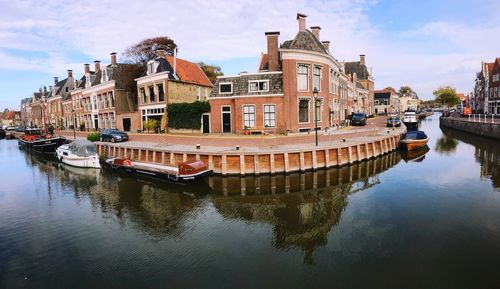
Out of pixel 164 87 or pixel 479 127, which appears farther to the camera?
pixel 479 127

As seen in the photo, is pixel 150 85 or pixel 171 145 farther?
pixel 150 85

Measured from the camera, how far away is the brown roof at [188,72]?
46.0m

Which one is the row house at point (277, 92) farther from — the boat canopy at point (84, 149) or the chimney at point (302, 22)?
the boat canopy at point (84, 149)

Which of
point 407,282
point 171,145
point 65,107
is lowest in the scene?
point 407,282

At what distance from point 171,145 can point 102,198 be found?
11.2m

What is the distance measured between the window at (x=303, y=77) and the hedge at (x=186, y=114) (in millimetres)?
Answer: 11576

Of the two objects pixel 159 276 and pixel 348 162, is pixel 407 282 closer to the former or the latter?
pixel 159 276

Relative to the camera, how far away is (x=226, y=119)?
3819 cm

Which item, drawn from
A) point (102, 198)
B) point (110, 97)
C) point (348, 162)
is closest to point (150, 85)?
point (110, 97)

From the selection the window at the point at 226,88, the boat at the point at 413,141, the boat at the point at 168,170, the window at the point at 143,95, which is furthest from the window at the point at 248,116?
the window at the point at 143,95

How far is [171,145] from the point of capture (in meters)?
32.2

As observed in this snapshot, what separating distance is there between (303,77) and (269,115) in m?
5.94

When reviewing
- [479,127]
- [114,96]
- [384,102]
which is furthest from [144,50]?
[384,102]

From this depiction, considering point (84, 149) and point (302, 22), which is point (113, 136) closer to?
point (84, 149)
